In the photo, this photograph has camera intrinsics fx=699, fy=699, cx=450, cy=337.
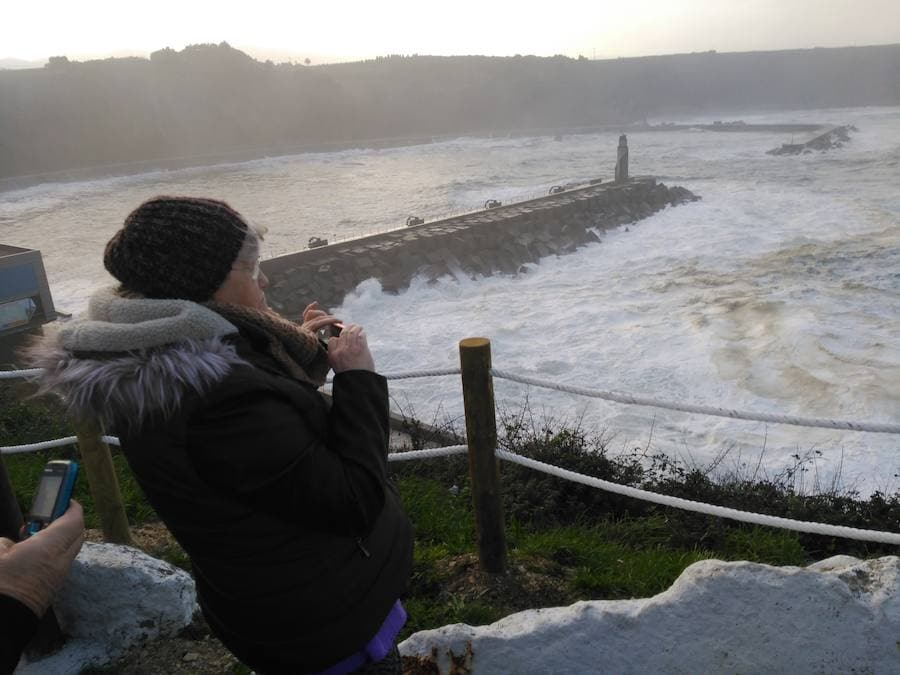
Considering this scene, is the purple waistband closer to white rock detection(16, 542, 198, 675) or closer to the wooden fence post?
white rock detection(16, 542, 198, 675)

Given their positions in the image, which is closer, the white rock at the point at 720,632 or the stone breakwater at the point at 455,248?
the white rock at the point at 720,632

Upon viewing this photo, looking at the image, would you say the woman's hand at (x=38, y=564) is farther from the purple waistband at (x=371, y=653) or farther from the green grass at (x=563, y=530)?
the green grass at (x=563, y=530)

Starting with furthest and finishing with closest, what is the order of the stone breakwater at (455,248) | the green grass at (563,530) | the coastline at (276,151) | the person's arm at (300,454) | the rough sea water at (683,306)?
the coastline at (276,151)
the stone breakwater at (455,248)
the rough sea water at (683,306)
the green grass at (563,530)
the person's arm at (300,454)

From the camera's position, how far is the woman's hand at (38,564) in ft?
4.53

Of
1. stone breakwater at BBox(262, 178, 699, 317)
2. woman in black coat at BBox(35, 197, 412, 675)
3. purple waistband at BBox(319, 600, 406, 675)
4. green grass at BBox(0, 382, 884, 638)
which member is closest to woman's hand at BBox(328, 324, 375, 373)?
woman in black coat at BBox(35, 197, 412, 675)

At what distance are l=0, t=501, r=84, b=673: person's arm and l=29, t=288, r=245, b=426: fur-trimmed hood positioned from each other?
31cm

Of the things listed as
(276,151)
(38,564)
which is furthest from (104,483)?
(276,151)

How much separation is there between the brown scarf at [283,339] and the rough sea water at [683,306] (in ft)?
15.9

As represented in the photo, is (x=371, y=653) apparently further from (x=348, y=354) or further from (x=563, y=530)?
(x=563, y=530)

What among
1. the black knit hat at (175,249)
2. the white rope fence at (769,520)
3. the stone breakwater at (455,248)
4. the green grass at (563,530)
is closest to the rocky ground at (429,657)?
the green grass at (563,530)

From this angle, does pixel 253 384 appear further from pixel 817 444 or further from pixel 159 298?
pixel 817 444

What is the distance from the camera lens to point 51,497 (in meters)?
1.74

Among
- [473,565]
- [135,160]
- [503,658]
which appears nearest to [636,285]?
[473,565]

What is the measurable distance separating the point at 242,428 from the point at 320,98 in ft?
223
